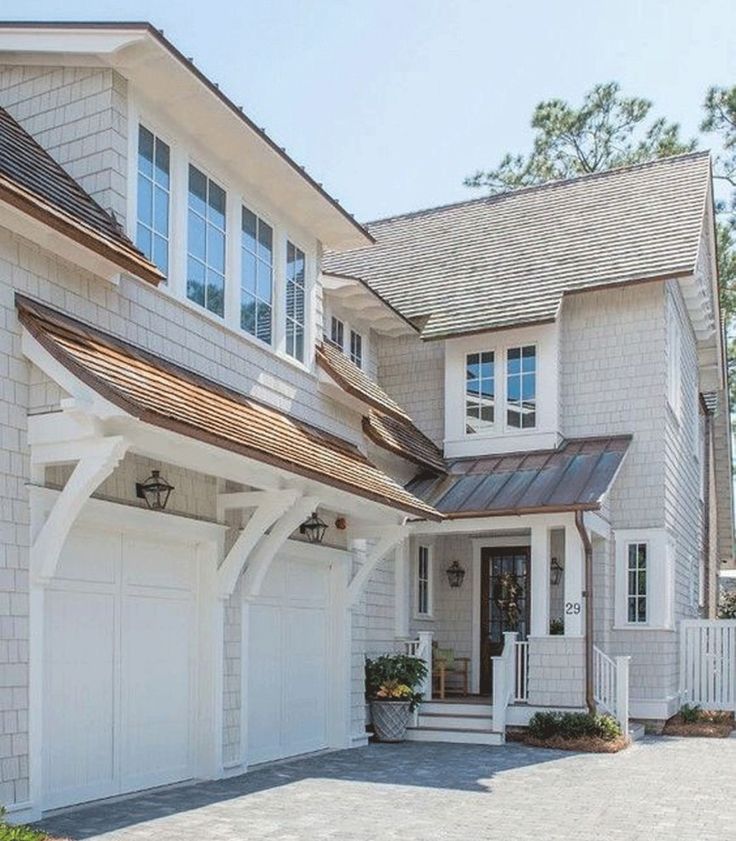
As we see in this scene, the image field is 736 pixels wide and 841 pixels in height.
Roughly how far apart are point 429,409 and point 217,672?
8019mm

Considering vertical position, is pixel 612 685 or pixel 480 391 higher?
pixel 480 391

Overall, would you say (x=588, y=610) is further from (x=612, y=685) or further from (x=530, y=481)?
(x=530, y=481)

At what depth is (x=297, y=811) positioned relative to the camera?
878cm

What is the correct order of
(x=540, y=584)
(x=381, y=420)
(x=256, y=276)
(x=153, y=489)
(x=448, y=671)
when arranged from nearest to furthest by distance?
(x=153, y=489), (x=256, y=276), (x=540, y=584), (x=381, y=420), (x=448, y=671)

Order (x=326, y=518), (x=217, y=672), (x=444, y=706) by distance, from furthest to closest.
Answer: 1. (x=444, y=706)
2. (x=326, y=518)
3. (x=217, y=672)

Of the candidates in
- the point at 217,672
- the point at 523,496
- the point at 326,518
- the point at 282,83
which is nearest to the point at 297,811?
the point at 217,672

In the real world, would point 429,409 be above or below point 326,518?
above

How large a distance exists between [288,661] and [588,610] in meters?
4.29

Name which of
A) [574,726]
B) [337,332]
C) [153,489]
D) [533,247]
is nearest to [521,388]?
[533,247]

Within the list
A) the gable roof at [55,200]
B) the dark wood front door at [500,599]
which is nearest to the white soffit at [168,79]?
the gable roof at [55,200]

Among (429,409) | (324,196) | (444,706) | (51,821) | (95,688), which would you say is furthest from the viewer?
(429,409)

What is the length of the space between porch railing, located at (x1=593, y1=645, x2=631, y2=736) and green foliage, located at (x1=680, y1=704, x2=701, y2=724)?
2116mm

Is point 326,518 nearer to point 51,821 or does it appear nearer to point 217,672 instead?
point 217,672

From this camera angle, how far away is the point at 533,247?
1792 centimetres
